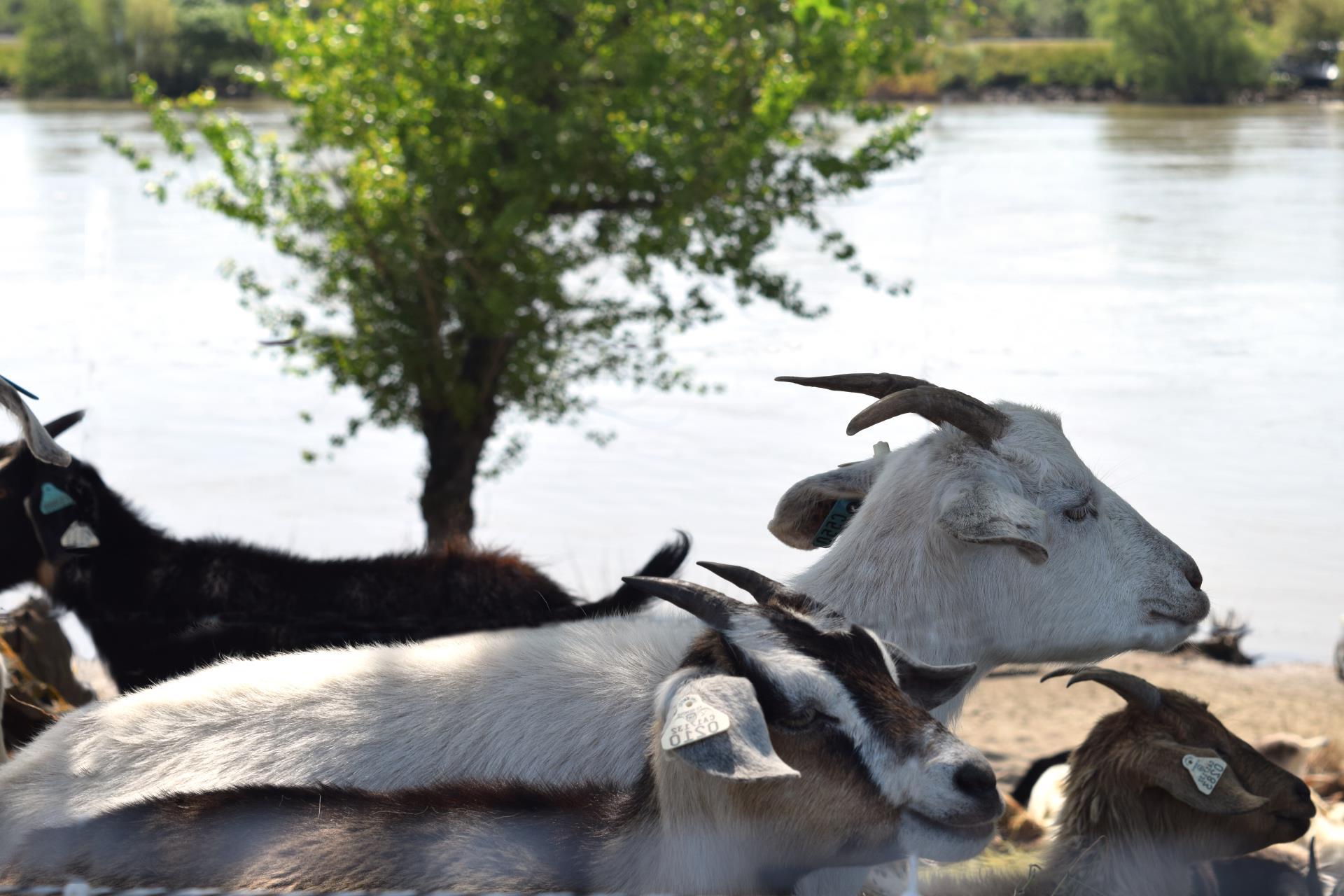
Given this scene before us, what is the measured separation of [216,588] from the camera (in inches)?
211

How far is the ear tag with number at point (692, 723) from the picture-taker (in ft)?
6.98

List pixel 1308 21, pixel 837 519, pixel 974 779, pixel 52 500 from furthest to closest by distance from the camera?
pixel 1308 21
pixel 52 500
pixel 837 519
pixel 974 779

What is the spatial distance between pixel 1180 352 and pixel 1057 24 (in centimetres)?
674

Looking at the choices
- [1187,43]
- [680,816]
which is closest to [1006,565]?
[680,816]

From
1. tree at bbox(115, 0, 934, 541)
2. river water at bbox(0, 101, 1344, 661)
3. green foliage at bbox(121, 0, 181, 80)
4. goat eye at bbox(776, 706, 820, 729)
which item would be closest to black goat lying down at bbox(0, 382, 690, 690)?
goat eye at bbox(776, 706, 820, 729)

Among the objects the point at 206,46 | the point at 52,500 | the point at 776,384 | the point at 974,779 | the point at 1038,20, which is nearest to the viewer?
the point at 974,779

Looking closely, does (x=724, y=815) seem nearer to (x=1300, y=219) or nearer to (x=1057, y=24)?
(x=1057, y=24)

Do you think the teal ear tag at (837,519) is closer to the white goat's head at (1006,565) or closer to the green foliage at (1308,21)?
the white goat's head at (1006,565)

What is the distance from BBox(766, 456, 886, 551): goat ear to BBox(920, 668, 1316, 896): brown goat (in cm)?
68

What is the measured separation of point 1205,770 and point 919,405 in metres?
1.22

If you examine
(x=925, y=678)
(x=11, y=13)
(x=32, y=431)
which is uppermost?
(x=11, y=13)

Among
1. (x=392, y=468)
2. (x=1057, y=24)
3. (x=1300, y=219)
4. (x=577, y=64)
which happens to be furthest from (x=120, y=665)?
(x=1300, y=219)

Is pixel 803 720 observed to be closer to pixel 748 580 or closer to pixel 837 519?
pixel 748 580

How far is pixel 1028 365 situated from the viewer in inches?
659
